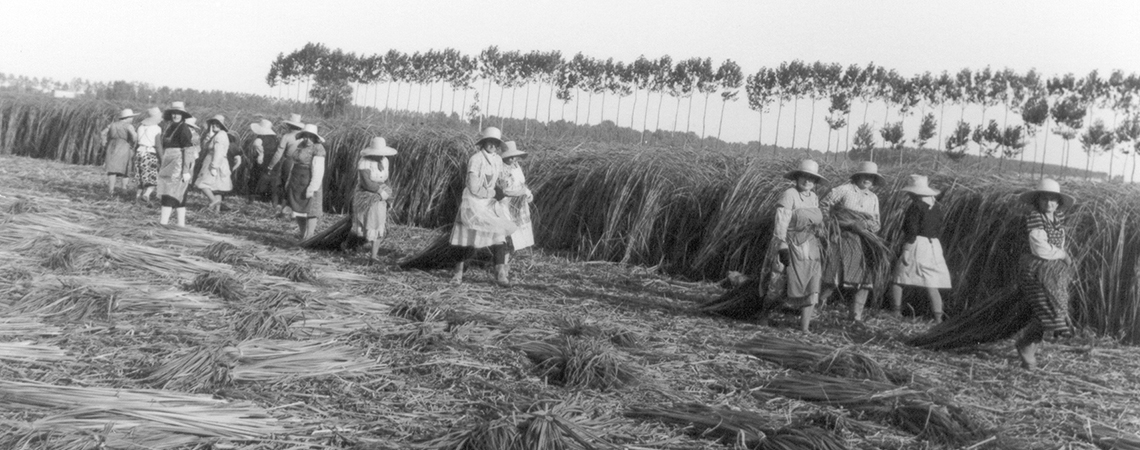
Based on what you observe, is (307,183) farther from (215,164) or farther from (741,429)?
(741,429)

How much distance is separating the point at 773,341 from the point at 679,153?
5604 millimetres

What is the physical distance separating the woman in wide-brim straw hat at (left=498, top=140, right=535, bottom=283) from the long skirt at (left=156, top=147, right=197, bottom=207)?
3.48 m

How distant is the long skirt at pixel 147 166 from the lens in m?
12.4

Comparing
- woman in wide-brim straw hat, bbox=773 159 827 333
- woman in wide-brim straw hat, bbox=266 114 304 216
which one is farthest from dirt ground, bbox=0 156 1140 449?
woman in wide-brim straw hat, bbox=266 114 304 216

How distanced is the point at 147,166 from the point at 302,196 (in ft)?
8.64

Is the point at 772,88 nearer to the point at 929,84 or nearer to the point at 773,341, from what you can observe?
the point at 929,84

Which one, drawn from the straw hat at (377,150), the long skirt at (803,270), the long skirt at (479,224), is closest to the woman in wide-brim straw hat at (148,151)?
the straw hat at (377,150)

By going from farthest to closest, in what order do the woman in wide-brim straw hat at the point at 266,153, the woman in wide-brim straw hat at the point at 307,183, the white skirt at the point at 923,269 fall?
the woman in wide-brim straw hat at the point at 266,153, the woman in wide-brim straw hat at the point at 307,183, the white skirt at the point at 923,269

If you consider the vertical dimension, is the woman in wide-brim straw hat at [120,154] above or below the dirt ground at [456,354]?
above

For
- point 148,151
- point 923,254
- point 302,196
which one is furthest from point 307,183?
point 923,254

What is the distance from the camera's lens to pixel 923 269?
27.5 feet

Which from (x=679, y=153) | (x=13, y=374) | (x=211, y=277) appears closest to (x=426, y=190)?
(x=679, y=153)

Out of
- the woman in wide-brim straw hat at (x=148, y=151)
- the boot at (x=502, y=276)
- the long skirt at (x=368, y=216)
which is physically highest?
the woman in wide-brim straw hat at (x=148, y=151)

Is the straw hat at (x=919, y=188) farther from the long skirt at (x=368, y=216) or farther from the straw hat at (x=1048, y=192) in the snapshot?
the long skirt at (x=368, y=216)
